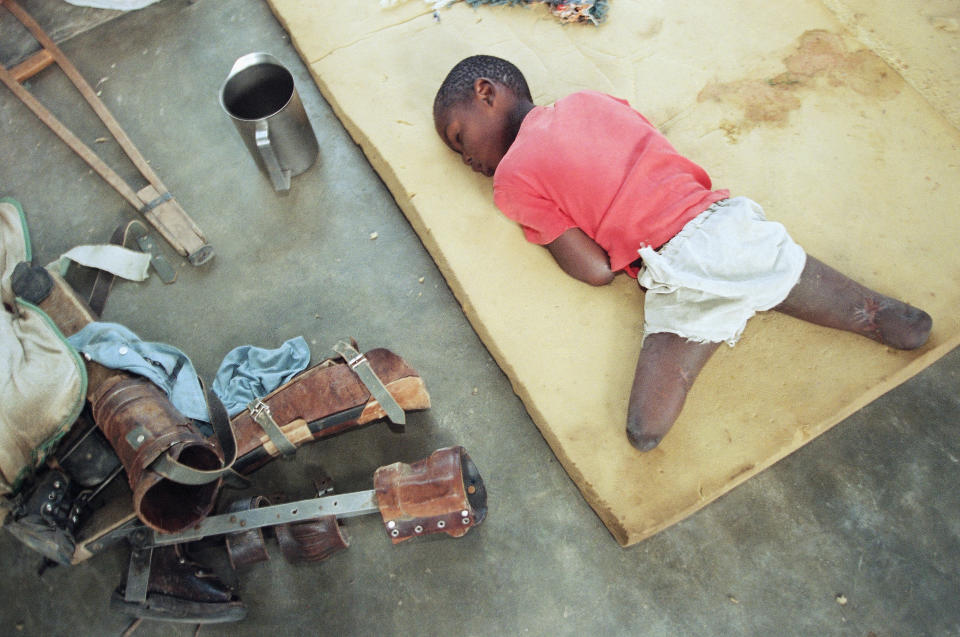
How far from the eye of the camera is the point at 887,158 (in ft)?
7.48

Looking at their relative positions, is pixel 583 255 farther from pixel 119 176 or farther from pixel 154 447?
pixel 119 176

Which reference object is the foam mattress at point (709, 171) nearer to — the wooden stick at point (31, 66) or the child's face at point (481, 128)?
the child's face at point (481, 128)

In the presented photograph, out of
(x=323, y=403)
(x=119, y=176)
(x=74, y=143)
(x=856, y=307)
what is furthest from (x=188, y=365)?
(x=856, y=307)

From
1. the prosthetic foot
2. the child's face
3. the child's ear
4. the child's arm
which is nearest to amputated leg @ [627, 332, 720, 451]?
the child's arm

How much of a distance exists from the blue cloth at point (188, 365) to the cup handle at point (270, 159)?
2.20ft

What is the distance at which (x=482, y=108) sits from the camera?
2.15 metres

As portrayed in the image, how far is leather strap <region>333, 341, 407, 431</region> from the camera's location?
1.93 meters

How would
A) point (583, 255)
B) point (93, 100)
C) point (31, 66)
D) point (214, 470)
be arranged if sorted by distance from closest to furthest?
1. point (214, 470)
2. point (583, 255)
3. point (93, 100)
4. point (31, 66)

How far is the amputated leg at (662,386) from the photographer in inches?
72.3

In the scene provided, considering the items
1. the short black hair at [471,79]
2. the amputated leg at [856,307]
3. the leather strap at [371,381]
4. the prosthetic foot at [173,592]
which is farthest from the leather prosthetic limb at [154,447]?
the amputated leg at [856,307]

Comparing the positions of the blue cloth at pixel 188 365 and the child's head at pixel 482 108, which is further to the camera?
the child's head at pixel 482 108

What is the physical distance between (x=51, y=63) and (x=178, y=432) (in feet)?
7.95

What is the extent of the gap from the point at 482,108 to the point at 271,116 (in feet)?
2.63

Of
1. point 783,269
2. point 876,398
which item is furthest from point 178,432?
point 876,398
